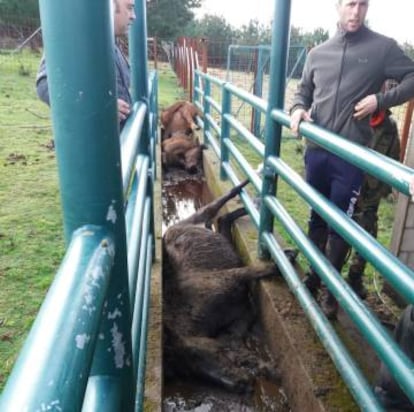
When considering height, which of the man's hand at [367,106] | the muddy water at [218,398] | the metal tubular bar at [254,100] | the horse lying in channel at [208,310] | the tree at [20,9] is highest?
the tree at [20,9]

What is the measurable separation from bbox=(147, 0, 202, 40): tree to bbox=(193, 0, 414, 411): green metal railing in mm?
33616

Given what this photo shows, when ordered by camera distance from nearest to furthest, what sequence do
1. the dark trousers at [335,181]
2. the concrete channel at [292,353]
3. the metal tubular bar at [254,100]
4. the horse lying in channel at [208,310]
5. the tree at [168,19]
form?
the concrete channel at [292,353] → the dark trousers at [335,181] → the horse lying in channel at [208,310] → the metal tubular bar at [254,100] → the tree at [168,19]

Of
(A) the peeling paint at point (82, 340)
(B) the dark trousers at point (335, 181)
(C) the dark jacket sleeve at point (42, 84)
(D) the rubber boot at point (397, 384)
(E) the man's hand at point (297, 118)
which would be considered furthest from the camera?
(B) the dark trousers at point (335, 181)

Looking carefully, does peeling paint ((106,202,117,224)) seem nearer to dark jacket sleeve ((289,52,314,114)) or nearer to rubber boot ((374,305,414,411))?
rubber boot ((374,305,414,411))

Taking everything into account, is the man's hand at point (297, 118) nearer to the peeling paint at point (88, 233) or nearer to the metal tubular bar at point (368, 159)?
the metal tubular bar at point (368, 159)

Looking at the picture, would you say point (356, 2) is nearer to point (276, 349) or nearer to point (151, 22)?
point (276, 349)

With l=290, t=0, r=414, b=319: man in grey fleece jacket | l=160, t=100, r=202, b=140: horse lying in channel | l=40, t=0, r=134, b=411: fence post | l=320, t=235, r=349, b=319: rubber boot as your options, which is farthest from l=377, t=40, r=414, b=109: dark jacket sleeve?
l=160, t=100, r=202, b=140: horse lying in channel

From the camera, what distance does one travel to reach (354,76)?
2512mm

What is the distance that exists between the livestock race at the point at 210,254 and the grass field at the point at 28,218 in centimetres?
2

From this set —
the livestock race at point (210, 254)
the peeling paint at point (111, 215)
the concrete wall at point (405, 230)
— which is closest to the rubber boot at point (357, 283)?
the livestock race at point (210, 254)

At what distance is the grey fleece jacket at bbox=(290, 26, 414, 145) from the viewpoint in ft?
7.97

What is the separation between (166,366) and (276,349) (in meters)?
0.70

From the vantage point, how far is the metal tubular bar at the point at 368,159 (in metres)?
1.41

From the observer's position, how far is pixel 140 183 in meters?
2.26
